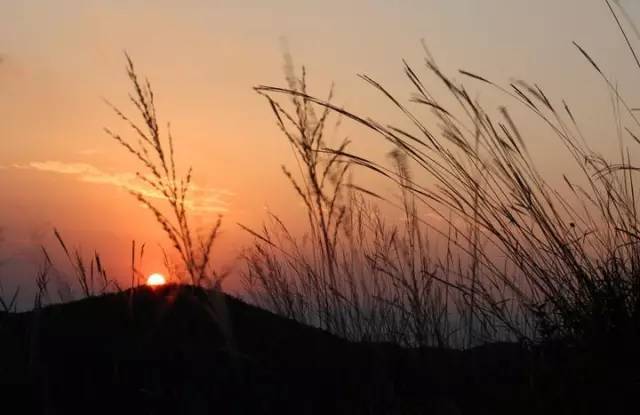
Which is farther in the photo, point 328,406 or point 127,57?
point 127,57

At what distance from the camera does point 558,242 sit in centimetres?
221

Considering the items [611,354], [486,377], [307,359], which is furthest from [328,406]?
[611,354]

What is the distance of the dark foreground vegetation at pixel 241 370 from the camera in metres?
1.91

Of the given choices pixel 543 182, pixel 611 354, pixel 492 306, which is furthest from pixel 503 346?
pixel 611 354

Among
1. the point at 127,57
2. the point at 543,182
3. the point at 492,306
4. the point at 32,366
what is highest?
the point at 127,57

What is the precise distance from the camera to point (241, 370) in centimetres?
220

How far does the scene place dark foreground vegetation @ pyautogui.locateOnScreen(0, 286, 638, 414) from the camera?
1.91 m

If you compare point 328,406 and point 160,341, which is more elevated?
point 160,341

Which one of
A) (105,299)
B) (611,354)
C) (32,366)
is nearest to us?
(611,354)

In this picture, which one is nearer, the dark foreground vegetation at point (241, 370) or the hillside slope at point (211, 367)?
the dark foreground vegetation at point (241, 370)

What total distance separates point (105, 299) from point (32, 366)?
0.49 meters

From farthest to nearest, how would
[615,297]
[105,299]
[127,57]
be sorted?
[105,299] → [127,57] → [615,297]

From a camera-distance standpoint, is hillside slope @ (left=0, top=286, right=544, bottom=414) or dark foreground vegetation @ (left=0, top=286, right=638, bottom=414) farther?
hillside slope @ (left=0, top=286, right=544, bottom=414)

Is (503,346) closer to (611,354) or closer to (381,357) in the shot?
(381,357)
